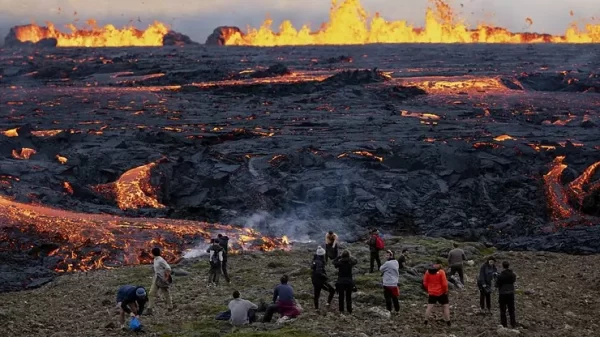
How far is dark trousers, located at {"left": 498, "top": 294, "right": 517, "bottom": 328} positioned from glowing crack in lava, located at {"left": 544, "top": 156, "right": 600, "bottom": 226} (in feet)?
65.6

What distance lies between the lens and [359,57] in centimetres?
13562

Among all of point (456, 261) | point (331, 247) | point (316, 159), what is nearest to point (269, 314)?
Answer: point (331, 247)

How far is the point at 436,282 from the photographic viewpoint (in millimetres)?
18016

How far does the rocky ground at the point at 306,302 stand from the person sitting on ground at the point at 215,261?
40cm

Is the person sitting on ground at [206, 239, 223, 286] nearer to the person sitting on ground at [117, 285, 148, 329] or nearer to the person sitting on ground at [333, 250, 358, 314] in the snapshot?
the person sitting on ground at [117, 285, 148, 329]

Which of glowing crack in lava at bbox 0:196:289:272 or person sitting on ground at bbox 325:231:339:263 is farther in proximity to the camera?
glowing crack in lava at bbox 0:196:289:272

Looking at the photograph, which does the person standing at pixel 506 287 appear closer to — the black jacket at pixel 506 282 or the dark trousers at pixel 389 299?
the black jacket at pixel 506 282

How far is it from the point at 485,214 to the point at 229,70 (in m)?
68.0

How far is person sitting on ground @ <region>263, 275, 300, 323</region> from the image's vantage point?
60.5ft

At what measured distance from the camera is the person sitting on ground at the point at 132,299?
689 inches

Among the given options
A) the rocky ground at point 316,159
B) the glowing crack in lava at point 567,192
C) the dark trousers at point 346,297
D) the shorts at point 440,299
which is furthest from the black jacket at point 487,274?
the glowing crack in lava at point 567,192

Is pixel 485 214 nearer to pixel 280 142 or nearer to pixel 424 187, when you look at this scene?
pixel 424 187

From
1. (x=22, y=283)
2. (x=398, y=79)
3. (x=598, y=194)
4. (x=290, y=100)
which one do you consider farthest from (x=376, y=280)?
(x=398, y=79)

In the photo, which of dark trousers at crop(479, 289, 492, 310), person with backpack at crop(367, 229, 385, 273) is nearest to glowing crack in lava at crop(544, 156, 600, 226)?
person with backpack at crop(367, 229, 385, 273)
